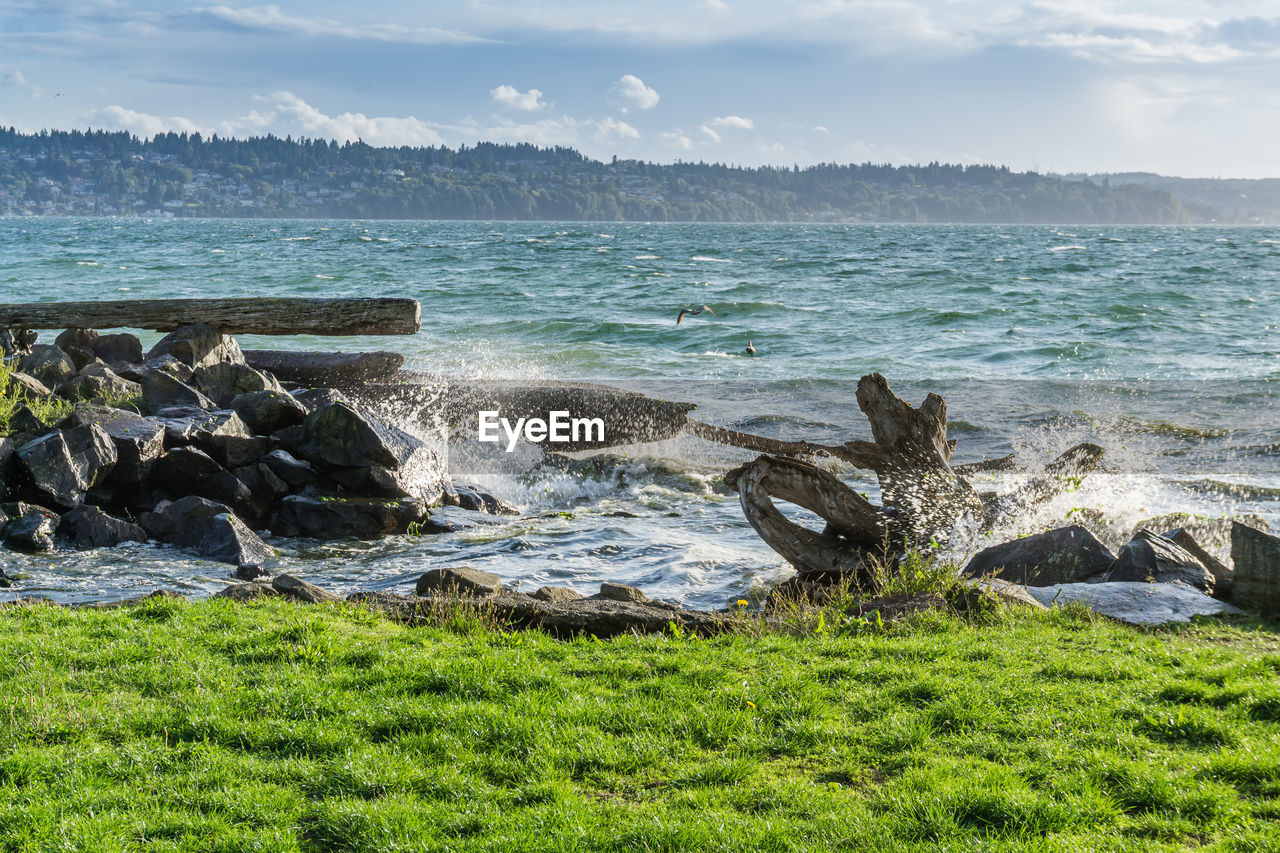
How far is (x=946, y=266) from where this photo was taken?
62.2 metres

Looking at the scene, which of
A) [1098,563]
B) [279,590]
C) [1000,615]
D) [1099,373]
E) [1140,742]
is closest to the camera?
[1140,742]

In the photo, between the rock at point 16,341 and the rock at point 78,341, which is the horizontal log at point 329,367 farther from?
the rock at point 16,341

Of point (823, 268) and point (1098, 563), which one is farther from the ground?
point (823, 268)

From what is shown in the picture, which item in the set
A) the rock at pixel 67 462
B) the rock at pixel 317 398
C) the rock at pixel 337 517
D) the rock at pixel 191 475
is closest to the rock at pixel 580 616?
the rock at pixel 337 517

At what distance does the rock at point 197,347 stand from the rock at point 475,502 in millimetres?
5545

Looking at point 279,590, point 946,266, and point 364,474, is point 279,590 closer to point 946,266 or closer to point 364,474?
point 364,474

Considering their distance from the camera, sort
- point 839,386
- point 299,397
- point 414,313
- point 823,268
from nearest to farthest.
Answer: point 299,397, point 414,313, point 839,386, point 823,268

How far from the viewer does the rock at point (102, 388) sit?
534 inches

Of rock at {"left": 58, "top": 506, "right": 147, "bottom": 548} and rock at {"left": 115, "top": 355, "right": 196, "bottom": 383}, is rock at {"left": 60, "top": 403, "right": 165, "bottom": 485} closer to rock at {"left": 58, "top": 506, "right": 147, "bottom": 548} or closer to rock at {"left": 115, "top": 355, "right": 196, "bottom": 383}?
rock at {"left": 58, "top": 506, "right": 147, "bottom": 548}

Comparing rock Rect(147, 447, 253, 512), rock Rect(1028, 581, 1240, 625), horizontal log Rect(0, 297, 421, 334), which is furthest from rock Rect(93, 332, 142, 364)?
rock Rect(1028, 581, 1240, 625)

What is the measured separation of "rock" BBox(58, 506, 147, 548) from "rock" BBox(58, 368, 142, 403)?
126 inches

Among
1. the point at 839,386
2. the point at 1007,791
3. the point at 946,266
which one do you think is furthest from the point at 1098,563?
the point at 946,266

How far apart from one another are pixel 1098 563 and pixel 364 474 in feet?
27.7

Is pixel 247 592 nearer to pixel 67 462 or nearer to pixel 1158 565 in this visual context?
pixel 67 462
